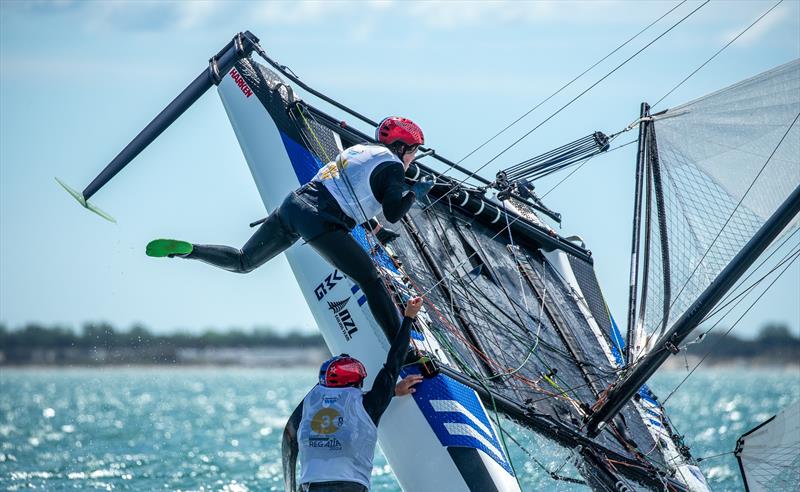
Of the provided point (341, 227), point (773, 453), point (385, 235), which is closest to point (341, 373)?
point (341, 227)

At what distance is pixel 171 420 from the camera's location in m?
21.5

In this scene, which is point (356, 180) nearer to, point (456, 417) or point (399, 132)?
point (399, 132)

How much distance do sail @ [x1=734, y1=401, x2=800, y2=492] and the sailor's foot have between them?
12.0 feet

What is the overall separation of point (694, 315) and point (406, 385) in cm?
188

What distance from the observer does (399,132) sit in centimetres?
712

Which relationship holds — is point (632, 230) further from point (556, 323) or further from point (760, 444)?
point (760, 444)

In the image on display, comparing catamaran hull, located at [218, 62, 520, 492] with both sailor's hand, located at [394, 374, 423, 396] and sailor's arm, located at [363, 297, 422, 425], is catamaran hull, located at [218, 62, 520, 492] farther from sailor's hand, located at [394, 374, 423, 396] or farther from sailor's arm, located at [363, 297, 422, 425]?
sailor's arm, located at [363, 297, 422, 425]

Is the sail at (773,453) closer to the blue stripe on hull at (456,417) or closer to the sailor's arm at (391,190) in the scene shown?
the blue stripe on hull at (456,417)

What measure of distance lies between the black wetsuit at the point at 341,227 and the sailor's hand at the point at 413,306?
307 mm

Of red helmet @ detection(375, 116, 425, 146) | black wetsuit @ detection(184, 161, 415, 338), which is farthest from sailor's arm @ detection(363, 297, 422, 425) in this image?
red helmet @ detection(375, 116, 425, 146)

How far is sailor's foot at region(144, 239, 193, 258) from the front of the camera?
22.8 ft

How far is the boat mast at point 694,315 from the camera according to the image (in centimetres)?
673

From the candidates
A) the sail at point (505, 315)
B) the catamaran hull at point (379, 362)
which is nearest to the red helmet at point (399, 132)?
the sail at point (505, 315)

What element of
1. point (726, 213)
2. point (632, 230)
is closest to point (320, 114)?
point (632, 230)
